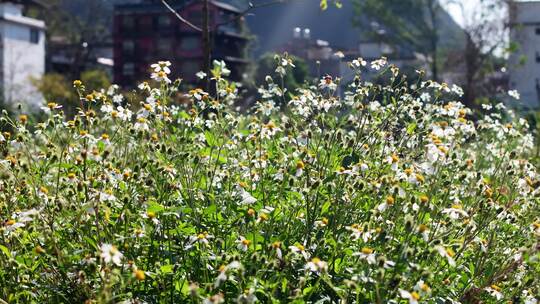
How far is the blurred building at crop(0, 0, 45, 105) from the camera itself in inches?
1294

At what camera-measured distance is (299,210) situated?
3.83 meters

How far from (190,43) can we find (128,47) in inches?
132

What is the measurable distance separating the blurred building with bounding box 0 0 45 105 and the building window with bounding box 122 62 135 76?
194 inches

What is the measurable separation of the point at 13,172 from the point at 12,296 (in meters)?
0.95

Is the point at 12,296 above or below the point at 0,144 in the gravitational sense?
below

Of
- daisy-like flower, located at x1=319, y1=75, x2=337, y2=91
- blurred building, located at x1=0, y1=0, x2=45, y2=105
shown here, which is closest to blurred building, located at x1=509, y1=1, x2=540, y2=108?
blurred building, located at x1=0, y1=0, x2=45, y2=105

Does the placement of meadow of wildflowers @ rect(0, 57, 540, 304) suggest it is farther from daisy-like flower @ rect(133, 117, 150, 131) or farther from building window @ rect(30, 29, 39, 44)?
building window @ rect(30, 29, 39, 44)

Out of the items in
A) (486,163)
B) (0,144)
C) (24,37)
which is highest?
(0,144)

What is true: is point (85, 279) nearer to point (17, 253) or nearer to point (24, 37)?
point (17, 253)

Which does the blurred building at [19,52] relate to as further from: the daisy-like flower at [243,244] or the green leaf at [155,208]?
the daisy-like flower at [243,244]

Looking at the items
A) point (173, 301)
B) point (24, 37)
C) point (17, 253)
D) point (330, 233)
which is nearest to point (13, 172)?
point (17, 253)

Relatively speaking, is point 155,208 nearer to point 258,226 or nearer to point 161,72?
point 258,226

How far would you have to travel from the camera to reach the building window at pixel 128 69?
1622 inches

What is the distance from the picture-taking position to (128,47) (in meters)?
41.5
